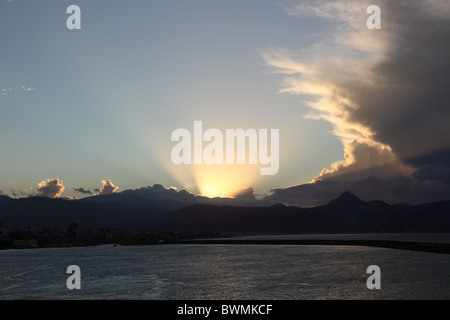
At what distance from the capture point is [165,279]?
83.0 meters

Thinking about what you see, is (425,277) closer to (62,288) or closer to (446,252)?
(62,288)

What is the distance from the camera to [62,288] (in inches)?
2849

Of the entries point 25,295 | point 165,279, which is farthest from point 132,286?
point 25,295
